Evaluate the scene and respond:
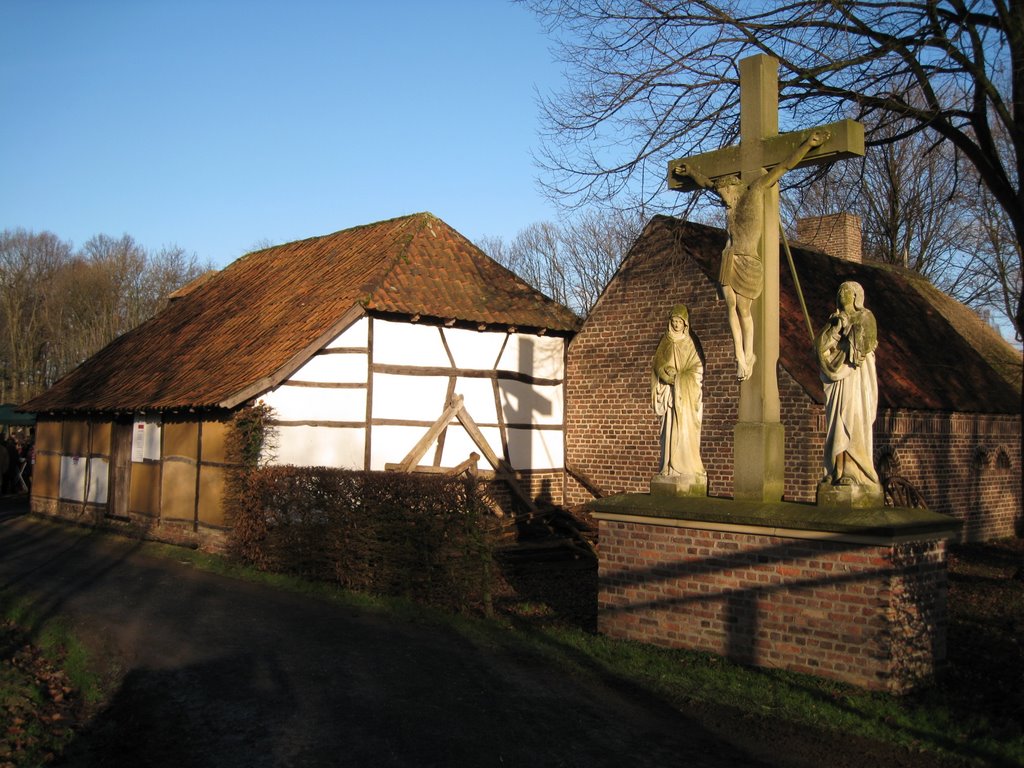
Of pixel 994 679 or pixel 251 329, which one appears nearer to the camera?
pixel 994 679

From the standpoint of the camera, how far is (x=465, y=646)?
8.81m

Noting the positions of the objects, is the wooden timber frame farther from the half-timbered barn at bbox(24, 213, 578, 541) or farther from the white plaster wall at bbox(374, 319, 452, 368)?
the white plaster wall at bbox(374, 319, 452, 368)

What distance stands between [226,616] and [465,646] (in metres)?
2.88

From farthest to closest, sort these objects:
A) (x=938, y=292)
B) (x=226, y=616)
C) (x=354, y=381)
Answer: (x=938, y=292)
(x=354, y=381)
(x=226, y=616)

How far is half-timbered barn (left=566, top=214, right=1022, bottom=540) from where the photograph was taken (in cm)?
1507

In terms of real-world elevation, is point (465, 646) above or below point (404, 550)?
below

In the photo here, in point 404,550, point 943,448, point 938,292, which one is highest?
point 938,292

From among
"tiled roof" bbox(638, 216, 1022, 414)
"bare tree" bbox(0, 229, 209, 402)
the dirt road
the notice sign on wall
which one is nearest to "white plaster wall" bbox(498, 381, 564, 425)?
"tiled roof" bbox(638, 216, 1022, 414)

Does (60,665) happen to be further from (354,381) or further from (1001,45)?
(1001,45)

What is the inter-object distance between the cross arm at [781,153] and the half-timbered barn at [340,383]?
293 inches

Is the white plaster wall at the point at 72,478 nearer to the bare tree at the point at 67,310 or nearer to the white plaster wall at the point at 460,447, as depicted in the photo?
the white plaster wall at the point at 460,447

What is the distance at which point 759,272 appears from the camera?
834cm

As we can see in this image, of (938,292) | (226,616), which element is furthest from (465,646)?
(938,292)

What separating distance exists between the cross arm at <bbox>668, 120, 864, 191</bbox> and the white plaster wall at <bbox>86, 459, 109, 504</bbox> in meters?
13.6
